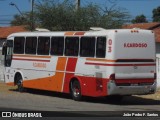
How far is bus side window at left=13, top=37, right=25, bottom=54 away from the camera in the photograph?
26500 mm

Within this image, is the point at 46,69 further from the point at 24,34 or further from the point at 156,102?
the point at 156,102

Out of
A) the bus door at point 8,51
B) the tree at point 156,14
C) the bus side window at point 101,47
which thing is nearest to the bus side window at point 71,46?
the bus side window at point 101,47

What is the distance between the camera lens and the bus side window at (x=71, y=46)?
22.7m

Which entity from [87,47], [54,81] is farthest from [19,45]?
[87,47]

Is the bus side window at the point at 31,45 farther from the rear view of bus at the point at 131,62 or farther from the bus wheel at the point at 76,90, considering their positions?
the rear view of bus at the point at 131,62

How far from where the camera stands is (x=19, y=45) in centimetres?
2678

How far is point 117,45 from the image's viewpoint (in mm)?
20609

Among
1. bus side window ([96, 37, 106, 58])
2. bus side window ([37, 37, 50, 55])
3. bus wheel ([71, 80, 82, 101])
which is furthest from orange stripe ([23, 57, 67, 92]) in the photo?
bus side window ([96, 37, 106, 58])

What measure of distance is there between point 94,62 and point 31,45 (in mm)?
5245

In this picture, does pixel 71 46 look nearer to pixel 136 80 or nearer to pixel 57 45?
pixel 57 45

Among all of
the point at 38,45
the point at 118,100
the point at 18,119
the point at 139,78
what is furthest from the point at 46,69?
the point at 18,119

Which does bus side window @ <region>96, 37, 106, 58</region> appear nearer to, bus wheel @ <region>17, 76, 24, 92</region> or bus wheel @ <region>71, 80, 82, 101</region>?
bus wheel @ <region>71, 80, 82, 101</region>

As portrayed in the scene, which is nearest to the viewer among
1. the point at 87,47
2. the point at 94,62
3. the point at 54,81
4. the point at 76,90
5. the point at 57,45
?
the point at 94,62

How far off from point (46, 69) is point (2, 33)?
51.2 m
